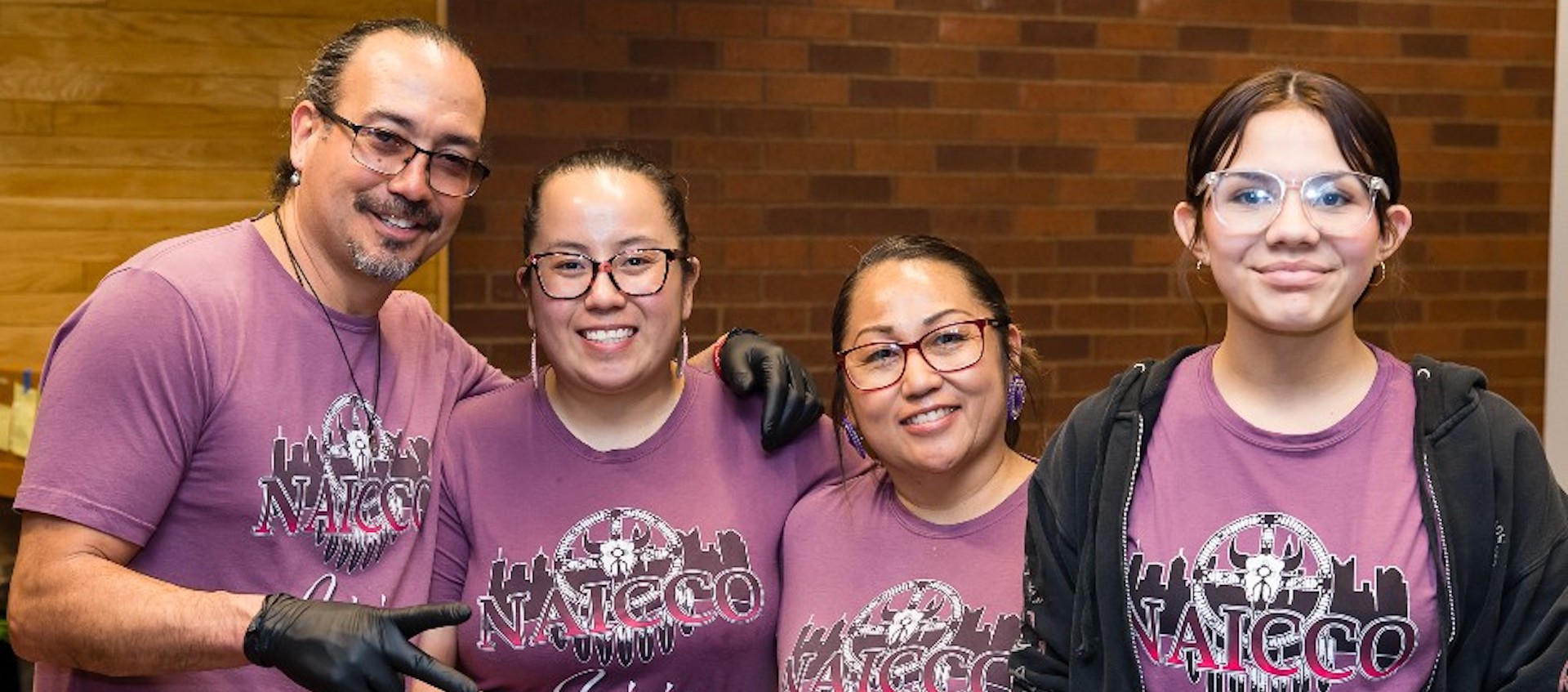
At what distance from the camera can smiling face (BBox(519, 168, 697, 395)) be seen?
2.35 meters

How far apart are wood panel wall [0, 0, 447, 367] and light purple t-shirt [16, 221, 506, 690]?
6.47 ft

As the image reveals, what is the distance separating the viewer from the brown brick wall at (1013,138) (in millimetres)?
4363

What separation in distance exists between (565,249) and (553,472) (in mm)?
313

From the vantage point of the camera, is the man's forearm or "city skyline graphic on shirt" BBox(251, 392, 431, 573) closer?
the man's forearm

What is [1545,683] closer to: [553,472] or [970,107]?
[553,472]

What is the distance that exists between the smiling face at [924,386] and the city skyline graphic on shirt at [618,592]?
0.28 metres

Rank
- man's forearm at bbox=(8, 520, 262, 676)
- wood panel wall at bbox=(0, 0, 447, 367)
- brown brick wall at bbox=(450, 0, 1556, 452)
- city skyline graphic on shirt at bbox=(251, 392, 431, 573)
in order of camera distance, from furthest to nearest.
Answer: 1. brown brick wall at bbox=(450, 0, 1556, 452)
2. wood panel wall at bbox=(0, 0, 447, 367)
3. city skyline graphic on shirt at bbox=(251, 392, 431, 573)
4. man's forearm at bbox=(8, 520, 262, 676)

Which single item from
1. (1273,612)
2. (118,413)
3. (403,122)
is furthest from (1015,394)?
(118,413)

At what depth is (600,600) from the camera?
229 centimetres

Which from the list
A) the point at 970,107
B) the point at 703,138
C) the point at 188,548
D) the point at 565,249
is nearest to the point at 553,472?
the point at 565,249

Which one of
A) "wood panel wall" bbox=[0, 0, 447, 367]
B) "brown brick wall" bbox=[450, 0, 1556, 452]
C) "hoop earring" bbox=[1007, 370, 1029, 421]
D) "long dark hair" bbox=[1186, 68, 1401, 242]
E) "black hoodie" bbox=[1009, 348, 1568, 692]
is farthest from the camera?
"brown brick wall" bbox=[450, 0, 1556, 452]

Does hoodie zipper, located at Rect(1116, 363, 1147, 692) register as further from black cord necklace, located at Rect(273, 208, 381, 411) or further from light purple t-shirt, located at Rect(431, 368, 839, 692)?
black cord necklace, located at Rect(273, 208, 381, 411)

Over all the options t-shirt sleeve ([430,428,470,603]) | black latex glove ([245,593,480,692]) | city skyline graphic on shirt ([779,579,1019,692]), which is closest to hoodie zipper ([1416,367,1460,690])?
city skyline graphic on shirt ([779,579,1019,692])

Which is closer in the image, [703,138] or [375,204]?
[375,204]
